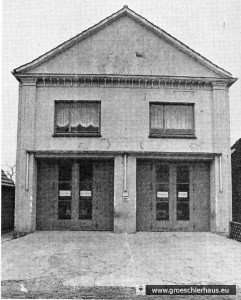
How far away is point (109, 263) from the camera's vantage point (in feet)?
27.2

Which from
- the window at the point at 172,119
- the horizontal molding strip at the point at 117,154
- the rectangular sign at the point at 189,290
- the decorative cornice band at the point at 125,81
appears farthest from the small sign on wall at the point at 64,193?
the rectangular sign at the point at 189,290

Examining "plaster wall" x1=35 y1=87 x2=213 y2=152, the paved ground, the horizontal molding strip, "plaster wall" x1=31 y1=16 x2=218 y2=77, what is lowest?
the paved ground

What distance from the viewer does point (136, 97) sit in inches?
506

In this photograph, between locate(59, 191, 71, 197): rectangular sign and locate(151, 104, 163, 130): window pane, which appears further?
locate(151, 104, 163, 130): window pane

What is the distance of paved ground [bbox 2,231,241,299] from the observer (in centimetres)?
670

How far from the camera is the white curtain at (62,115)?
507 inches

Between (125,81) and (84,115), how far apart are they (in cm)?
200

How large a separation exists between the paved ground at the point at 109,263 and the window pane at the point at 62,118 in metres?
3.88

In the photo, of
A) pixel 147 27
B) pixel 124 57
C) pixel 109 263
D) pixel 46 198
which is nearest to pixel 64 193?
pixel 46 198

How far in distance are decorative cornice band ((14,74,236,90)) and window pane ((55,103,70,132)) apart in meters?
0.85

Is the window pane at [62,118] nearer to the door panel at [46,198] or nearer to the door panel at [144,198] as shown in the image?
the door panel at [46,198]

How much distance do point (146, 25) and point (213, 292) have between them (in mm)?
10114

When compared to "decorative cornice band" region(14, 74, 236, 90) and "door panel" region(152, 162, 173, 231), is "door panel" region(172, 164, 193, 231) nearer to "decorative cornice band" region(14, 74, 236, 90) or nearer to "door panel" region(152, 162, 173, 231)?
"door panel" region(152, 162, 173, 231)

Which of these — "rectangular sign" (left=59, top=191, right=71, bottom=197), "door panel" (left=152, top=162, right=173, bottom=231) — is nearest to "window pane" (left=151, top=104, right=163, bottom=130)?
"door panel" (left=152, top=162, right=173, bottom=231)
